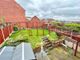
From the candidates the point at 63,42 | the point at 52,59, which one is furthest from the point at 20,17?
the point at 52,59

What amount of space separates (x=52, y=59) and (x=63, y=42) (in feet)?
12.5

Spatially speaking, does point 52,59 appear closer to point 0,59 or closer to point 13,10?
point 0,59

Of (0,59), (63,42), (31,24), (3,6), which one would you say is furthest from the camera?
(3,6)

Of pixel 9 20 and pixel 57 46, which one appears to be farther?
pixel 9 20

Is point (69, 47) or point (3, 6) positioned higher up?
point (3, 6)

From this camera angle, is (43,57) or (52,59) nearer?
(43,57)

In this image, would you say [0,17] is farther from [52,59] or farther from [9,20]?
[52,59]

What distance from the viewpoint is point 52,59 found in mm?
7797

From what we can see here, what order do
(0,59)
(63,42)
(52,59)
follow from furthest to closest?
(63,42) → (52,59) → (0,59)

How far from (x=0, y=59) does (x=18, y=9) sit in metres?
25.2

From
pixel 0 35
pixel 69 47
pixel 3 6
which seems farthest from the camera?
pixel 3 6

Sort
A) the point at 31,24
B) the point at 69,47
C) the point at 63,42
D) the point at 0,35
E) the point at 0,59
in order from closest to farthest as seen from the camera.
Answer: the point at 0,59, the point at 69,47, the point at 63,42, the point at 0,35, the point at 31,24

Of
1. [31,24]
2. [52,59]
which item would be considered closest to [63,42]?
[52,59]

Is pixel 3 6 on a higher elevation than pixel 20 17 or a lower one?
higher
